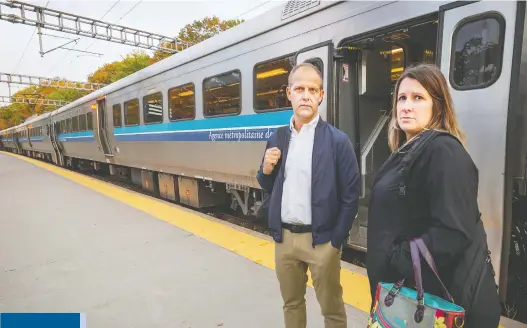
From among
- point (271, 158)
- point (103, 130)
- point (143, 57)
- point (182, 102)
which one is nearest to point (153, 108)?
point (182, 102)

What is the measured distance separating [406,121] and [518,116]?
1866 millimetres

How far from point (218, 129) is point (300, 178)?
13.7 feet

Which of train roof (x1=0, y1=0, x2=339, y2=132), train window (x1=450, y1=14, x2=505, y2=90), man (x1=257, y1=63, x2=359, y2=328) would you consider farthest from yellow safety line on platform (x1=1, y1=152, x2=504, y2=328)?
train roof (x1=0, y1=0, x2=339, y2=132)

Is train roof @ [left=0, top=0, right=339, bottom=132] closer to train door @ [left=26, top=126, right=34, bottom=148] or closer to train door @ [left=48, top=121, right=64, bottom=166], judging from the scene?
train door @ [left=48, top=121, right=64, bottom=166]

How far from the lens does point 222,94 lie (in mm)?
5867

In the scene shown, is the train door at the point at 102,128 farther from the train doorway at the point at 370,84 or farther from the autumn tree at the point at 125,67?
the autumn tree at the point at 125,67

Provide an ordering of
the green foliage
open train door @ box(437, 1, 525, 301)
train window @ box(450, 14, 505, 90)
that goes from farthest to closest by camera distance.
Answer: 1. the green foliage
2. train window @ box(450, 14, 505, 90)
3. open train door @ box(437, 1, 525, 301)

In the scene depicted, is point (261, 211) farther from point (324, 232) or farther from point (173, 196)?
point (173, 196)

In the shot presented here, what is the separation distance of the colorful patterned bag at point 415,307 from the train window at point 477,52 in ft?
6.87

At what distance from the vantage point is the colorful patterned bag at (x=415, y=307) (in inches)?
50.1

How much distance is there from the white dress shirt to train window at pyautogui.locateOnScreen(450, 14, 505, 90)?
1683mm

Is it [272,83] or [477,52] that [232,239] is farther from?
[477,52]

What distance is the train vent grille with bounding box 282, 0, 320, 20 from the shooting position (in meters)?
4.35

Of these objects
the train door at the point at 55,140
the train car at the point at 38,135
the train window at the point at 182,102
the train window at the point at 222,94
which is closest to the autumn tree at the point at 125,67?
the train car at the point at 38,135
